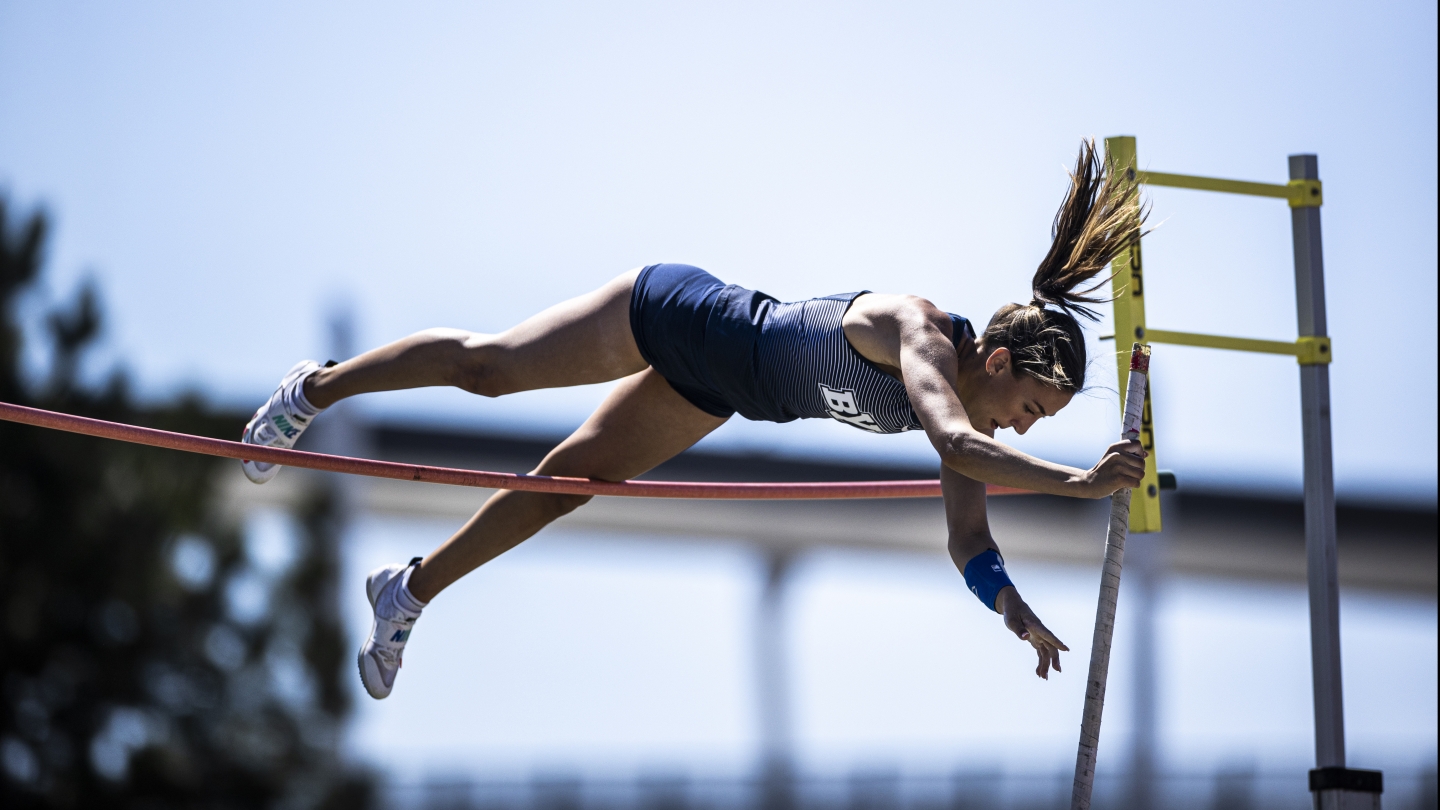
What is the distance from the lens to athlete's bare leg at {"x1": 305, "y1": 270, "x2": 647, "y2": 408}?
4.63 m

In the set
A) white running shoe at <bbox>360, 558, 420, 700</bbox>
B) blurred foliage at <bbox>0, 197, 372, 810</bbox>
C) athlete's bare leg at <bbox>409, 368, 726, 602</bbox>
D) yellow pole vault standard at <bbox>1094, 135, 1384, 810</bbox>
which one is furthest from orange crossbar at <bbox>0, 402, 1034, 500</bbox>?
blurred foliage at <bbox>0, 197, 372, 810</bbox>

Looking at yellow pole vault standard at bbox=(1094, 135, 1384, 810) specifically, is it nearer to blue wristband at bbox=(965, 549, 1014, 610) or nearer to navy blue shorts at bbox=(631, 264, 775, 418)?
blue wristband at bbox=(965, 549, 1014, 610)

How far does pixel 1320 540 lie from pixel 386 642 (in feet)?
10.9

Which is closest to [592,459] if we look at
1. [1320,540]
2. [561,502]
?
[561,502]

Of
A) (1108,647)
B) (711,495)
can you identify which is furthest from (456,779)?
(1108,647)

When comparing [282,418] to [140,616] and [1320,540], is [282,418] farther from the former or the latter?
[140,616]

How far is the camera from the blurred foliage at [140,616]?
52.1 feet

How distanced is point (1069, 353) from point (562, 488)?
66.1 inches

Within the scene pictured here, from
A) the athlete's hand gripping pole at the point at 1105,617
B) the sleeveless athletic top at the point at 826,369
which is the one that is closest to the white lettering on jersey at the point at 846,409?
the sleeveless athletic top at the point at 826,369

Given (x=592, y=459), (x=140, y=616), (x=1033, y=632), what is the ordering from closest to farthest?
(x=1033, y=632)
(x=592, y=459)
(x=140, y=616)

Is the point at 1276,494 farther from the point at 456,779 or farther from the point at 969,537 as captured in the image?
the point at 969,537

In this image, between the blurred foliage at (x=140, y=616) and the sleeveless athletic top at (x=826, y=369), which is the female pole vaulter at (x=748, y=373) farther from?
the blurred foliage at (x=140, y=616)

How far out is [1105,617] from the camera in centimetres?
400

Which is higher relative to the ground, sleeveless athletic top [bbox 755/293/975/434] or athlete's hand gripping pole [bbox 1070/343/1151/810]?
sleeveless athletic top [bbox 755/293/975/434]
